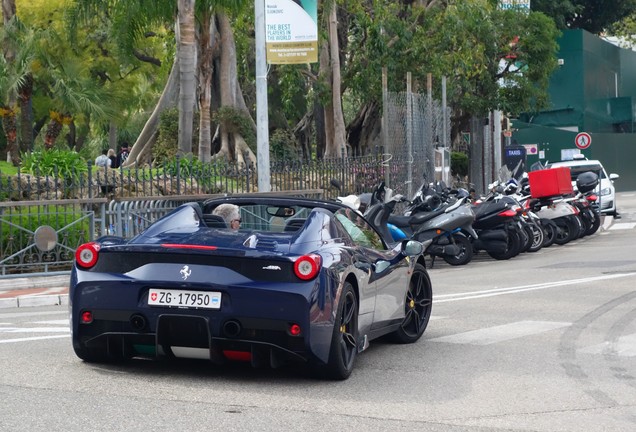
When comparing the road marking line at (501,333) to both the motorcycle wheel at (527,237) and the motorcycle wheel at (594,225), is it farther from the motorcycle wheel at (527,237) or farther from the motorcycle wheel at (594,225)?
the motorcycle wheel at (594,225)

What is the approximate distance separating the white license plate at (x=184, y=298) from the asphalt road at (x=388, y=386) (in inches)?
21.7

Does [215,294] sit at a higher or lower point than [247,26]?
lower

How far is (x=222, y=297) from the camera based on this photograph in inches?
315

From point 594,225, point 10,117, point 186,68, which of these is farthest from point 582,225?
point 10,117

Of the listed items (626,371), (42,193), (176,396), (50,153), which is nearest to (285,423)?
(176,396)

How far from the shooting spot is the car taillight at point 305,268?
8.05 meters

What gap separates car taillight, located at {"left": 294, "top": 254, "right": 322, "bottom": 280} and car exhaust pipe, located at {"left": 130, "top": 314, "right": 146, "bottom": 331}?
1.07m

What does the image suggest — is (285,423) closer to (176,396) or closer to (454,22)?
(176,396)

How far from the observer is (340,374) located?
8.48 m

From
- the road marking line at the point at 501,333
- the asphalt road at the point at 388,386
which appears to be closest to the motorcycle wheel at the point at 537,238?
the asphalt road at the point at 388,386

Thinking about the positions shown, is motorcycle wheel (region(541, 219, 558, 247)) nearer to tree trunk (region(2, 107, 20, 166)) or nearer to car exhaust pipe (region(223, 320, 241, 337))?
tree trunk (region(2, 107, 20, 166))

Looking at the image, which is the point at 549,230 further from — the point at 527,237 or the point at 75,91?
the point at 75,91

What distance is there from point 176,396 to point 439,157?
21842 mm

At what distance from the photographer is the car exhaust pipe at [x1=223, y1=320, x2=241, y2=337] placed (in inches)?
314
